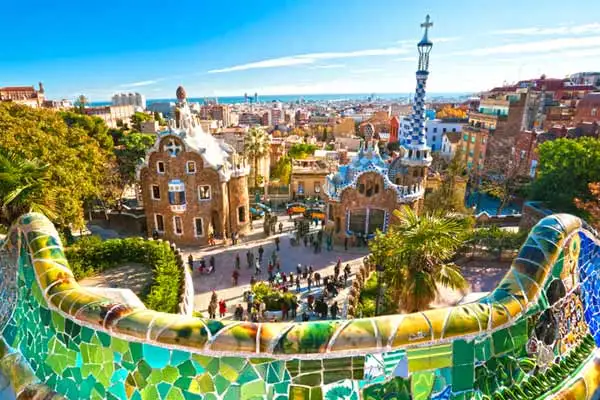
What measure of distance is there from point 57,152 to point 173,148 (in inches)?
268

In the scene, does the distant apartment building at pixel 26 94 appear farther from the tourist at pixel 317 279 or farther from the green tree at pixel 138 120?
the tourist at pixel 317 279

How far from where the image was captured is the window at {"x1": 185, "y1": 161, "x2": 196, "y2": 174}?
26547 millimetres

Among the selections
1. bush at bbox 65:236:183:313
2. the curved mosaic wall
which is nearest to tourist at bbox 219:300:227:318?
bush at bbox 65:236:183:313

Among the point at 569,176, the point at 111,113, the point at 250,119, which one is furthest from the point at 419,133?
the point at 250,119

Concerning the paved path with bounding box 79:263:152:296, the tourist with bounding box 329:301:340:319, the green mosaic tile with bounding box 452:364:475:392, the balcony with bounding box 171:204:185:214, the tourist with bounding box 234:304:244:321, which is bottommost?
the tourist with bounding box 234:304:244:321

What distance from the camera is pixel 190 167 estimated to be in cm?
2667

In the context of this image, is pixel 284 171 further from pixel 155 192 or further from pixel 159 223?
pixel 155 192

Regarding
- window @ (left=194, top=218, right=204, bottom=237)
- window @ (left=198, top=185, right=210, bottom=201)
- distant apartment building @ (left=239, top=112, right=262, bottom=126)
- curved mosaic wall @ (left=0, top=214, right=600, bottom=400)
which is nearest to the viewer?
curved mosaic wall @ (left=0, top=214, right=600, bottom=400)

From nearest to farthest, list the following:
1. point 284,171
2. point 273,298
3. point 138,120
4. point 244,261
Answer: point 273,298, point 244,261, point 284,171, point 138,120

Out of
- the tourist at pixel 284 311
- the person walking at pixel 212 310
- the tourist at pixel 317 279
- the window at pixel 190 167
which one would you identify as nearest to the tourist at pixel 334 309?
the tourist at pixel 284 311

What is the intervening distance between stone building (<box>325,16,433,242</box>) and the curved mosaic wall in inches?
805

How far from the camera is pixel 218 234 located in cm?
2875

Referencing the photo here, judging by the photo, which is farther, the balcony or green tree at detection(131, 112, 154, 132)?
green tree at detection(131, 112, 154, 132)

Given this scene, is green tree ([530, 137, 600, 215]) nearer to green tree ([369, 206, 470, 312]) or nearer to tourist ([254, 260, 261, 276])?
green tree ([369, 206, 470, 312])
